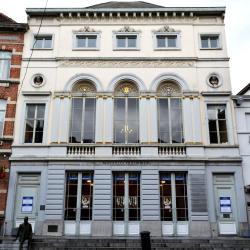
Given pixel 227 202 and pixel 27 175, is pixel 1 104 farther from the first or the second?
pixel 227 202

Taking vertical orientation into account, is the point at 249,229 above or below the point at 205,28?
below

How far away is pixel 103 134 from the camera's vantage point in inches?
732

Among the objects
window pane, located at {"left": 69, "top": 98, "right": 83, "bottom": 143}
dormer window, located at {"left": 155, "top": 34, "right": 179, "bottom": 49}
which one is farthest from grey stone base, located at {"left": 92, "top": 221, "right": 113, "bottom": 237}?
dormer window, located at {"left": 155, "top": 34, "right": 179, "bottom": 49}

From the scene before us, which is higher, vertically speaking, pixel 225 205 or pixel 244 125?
pixel 244 125

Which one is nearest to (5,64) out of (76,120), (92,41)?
(92,41)

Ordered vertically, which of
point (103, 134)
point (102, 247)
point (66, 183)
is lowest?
point (102, 247)

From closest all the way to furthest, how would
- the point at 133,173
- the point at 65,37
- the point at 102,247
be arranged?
the point at 102,247, the point at 133,173, the point at 65,37

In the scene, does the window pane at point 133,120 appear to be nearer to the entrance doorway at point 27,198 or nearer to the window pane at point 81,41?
the window pane at point 81,41

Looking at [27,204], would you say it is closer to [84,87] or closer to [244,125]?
[84,87]

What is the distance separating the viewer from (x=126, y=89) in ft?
65.1

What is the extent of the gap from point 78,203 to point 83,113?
5.11m

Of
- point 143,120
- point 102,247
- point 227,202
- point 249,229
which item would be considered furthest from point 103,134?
point 249,229

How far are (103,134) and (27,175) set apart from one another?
186 inches

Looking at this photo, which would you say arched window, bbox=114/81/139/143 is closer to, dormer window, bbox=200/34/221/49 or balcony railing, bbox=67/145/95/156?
balcony railing, bbox=67/145/95/156
